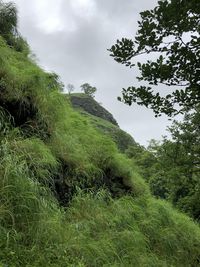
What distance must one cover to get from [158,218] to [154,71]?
16.7 ft

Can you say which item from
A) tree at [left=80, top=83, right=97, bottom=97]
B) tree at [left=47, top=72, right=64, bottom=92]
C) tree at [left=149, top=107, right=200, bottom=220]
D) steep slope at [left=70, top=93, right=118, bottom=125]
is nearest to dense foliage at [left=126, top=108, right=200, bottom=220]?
tree at [left=149, top=107, right=200, bottom=220]

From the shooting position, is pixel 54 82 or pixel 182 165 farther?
pixel 54 82

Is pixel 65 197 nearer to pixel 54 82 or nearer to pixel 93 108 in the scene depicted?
pixel 54 82

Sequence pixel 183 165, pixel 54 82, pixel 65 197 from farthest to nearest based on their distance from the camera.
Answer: pixel 54 82
pixel 65 197
pixel 183 165

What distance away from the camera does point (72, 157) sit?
8.77 meters

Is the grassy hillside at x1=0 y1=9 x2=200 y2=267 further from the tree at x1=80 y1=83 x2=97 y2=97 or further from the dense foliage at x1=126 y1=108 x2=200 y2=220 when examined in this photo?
the tree at x1=80 y1=83 x2=97 y2=97

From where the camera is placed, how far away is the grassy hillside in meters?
5.48

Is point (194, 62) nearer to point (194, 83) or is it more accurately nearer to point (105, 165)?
point (194, 83)

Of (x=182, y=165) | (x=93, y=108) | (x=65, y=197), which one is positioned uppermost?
(x=93, y=108)

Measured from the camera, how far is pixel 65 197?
8.09 meters

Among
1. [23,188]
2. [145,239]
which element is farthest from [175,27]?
[145,239]

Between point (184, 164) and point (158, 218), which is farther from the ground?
point (184, 164)

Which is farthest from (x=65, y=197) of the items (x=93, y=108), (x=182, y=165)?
(x=93, y=108)

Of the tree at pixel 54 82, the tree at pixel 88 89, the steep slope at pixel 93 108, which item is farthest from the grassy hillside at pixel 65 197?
the tree at pixel 88 89
